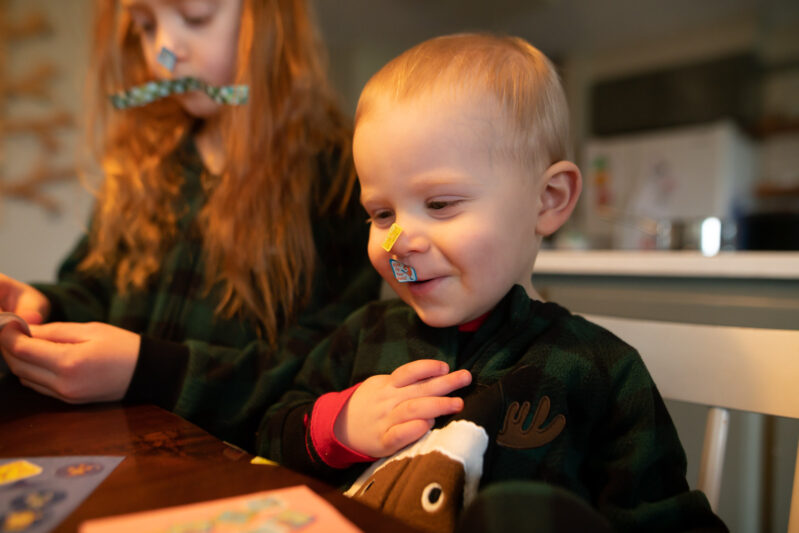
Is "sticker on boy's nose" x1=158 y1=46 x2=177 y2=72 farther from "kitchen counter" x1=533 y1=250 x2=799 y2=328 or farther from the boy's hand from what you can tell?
"kitchen counter" x1=533 y1=250 x2=799 y2=328

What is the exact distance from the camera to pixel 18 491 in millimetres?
415

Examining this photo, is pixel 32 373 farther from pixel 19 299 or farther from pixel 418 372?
pixel 418 372

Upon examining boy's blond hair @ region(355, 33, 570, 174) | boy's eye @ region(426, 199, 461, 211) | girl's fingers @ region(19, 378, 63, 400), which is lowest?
girl's fingers @ region(19, 378, 63, 400)

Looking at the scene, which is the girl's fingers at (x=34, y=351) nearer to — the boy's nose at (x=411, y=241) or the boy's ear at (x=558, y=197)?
the boy's nose at (x=411, y=241)

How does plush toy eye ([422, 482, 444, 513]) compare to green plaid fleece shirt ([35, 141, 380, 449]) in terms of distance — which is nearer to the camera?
plush toy eye ([422, 482, 444, 513])

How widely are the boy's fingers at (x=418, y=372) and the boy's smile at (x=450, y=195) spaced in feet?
0.16

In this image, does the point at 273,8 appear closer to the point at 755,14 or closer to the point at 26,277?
the point at 26,277

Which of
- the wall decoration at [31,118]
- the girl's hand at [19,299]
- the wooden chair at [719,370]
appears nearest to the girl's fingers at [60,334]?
the girl's hand at [19,299]

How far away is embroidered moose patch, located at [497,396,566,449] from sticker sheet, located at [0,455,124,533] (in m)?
0.34

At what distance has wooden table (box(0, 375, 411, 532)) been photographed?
1.27 ft

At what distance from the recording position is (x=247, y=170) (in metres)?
0.92

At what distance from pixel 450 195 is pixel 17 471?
437 millimetres

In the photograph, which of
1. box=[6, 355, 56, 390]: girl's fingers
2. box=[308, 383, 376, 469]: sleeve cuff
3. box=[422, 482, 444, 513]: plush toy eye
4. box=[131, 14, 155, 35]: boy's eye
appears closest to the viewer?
box=[422, 482, 444, 513]: plush toy eye

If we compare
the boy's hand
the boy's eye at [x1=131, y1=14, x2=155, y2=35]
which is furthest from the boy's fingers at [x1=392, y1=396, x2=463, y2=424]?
the boy's eye at [x1=131, y1=14, x2=155, y2=35]
